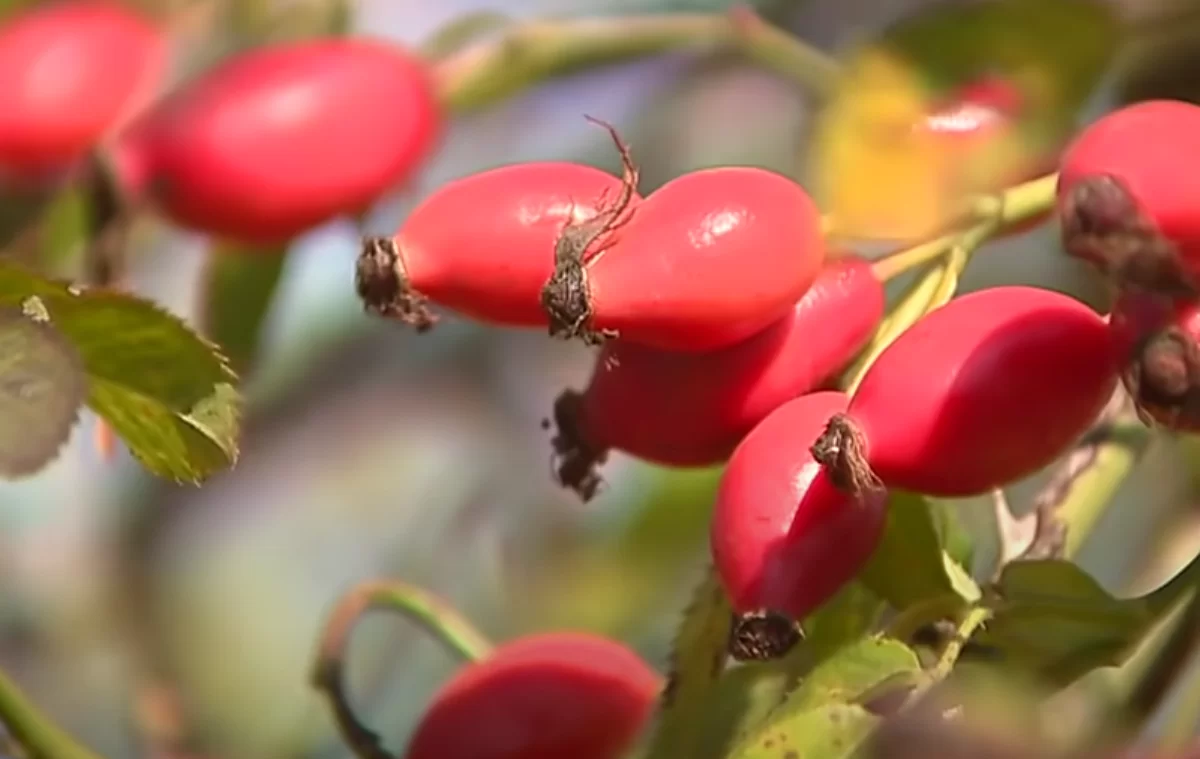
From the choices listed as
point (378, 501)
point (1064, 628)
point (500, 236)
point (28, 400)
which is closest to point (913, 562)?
point (1064, 628)

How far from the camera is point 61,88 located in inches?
43.1

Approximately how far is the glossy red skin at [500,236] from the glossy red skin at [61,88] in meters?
0.56

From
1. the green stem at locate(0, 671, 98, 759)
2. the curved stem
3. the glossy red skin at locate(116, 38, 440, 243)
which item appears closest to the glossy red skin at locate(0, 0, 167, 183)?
the glossy red skin at locate(116, 38, 440, 243)

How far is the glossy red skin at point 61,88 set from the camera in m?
1.09

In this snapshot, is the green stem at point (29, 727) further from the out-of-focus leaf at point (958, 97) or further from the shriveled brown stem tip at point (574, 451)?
the out-of-focus leaf at point (958, 97)

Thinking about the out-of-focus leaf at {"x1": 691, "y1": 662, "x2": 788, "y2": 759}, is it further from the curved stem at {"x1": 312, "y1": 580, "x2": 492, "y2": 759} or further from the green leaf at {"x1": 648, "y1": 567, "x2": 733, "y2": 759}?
the curved stem at {"x1": 312, "y1": 580, "x2": 492, "y2": 759}

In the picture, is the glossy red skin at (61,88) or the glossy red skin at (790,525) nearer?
the glossy red skin at (790,525)

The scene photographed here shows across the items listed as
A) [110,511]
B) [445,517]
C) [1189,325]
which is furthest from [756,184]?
[110,511]

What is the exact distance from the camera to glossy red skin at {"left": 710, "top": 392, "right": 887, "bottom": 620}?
1.80ft

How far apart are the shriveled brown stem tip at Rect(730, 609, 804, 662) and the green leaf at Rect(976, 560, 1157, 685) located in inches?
2.4

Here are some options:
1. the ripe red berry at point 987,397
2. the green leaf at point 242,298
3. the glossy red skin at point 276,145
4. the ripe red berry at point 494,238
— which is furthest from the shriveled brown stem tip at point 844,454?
the green leaf at point 242,298

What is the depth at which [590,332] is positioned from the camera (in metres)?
0.56

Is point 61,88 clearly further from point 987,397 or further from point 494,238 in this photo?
point 987,397

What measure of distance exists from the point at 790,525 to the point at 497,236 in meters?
0.13
